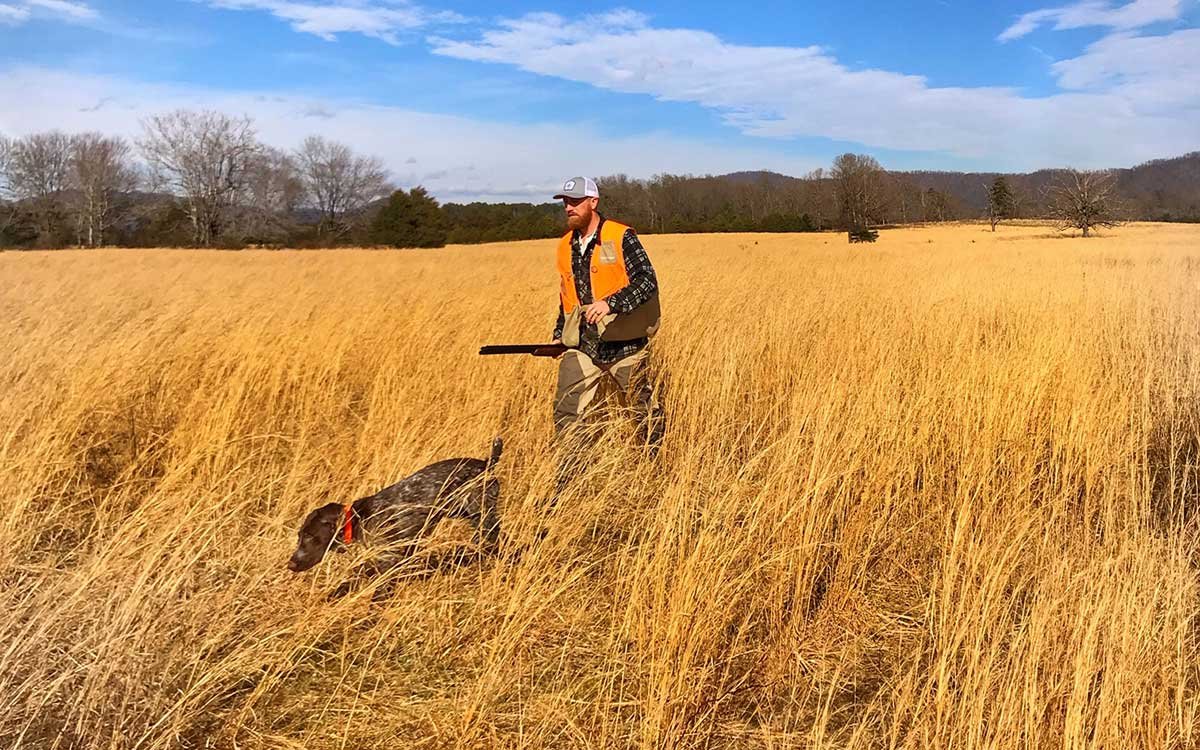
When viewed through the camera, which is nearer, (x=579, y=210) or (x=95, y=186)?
(x=579, y=210)

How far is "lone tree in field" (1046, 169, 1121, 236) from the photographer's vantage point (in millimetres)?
36875

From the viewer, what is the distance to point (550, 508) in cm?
288

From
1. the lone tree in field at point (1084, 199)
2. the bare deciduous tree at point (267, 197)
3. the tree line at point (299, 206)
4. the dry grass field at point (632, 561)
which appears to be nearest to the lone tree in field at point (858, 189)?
the tree line at point (299, 206)

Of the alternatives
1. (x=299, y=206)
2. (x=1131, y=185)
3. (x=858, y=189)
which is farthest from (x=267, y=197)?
(x=1131, y=185)

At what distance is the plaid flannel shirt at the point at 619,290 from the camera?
3.84 meters

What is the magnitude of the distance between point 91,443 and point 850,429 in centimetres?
408

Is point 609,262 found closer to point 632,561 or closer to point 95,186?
point 632,561

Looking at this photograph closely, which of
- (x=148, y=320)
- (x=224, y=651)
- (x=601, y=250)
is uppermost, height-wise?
(x=601, y=250)

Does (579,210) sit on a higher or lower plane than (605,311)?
higher

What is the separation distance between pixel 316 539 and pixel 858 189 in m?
64.5

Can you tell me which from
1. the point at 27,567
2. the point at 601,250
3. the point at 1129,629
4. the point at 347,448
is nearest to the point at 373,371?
the point at 347,448

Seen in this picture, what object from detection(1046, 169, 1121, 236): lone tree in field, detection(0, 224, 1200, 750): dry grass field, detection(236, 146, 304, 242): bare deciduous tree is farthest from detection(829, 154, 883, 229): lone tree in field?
detection(0, 224, 1200, 750): dry grass field

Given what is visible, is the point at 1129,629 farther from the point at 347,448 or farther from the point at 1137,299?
the point at 1137,299

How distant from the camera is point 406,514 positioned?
2.80 meters
